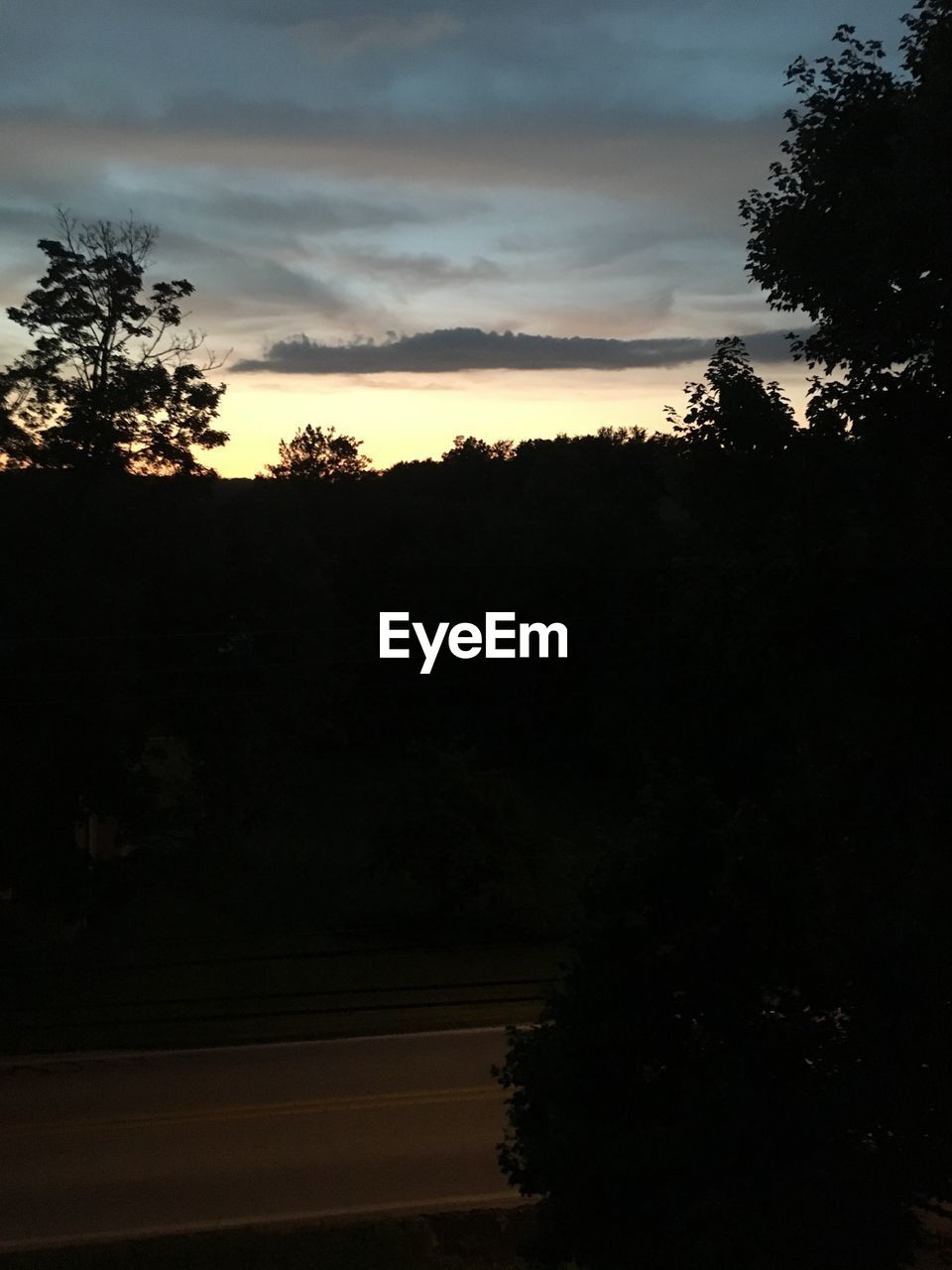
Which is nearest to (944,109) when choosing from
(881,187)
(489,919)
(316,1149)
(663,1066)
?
(881,187)

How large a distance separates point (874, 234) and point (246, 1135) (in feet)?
33.5

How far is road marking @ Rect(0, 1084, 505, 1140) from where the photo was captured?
1226 centimetres

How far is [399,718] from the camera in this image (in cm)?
4200

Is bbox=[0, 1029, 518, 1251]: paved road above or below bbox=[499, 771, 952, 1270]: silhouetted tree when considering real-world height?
below

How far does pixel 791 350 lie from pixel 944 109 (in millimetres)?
1408

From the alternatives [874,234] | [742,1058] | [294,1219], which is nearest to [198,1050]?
[294,1219]

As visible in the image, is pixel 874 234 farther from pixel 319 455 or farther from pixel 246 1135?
pixel 319 455

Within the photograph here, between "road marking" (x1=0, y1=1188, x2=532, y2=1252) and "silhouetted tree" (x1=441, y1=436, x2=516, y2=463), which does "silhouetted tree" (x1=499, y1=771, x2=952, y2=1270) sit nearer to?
"road marking" (x1=0, y1=1188, x2=532, y2=1252)

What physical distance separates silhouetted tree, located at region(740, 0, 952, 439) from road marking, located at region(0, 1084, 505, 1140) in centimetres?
959

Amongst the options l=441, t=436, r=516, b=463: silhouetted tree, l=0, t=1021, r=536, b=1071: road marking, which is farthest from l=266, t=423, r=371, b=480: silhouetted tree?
l=0, t=1021, r=536, b=1071: road marking

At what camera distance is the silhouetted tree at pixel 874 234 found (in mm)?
5598

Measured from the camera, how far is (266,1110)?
1288cm

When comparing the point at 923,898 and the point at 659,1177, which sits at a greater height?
the point at 923,898

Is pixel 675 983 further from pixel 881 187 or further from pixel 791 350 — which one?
pixel 881 187
